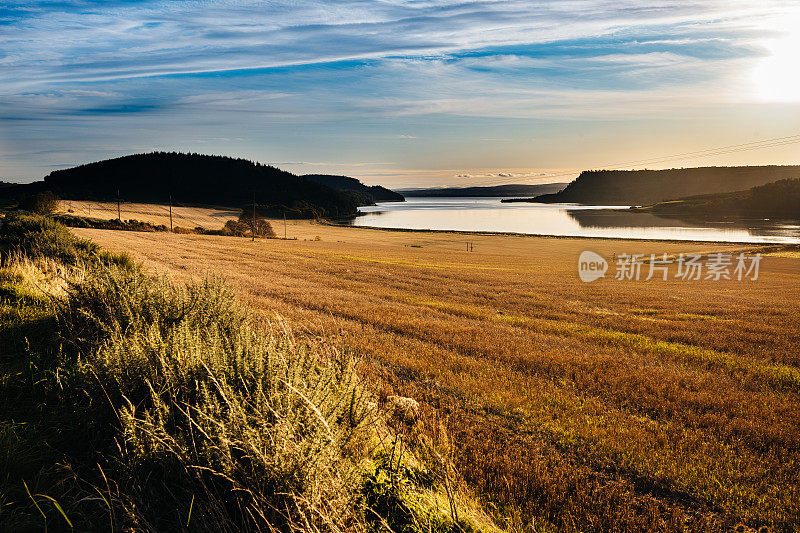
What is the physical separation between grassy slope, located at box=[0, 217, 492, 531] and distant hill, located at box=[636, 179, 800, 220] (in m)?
188

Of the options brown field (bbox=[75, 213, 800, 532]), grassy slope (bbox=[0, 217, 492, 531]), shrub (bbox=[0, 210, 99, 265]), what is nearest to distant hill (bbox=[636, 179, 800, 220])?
brown field (bbox=[75, 213, 800, 532])

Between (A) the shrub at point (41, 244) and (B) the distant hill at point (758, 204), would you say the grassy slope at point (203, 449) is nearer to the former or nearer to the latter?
(A) the shrub at point (41, 244)

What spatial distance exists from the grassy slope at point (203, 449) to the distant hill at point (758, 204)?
18817 cm

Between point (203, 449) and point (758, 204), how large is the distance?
673 feet

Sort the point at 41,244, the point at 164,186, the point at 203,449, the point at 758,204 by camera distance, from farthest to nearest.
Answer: the point at 164,186, the point at 758,204, the point at 41,244, the point at 203,449

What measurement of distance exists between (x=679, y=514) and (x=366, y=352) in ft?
19.0

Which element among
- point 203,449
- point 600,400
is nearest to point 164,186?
point 600,400

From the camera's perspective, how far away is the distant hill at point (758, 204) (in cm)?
14950

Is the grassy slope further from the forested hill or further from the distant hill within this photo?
the distant hill

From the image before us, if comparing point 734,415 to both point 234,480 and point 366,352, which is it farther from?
point 234,480

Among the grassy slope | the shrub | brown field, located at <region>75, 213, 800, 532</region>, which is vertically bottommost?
brown field, located at <region>75, 213, 800, 532</region>

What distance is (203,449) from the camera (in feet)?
9.83

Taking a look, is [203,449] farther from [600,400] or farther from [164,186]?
[164,186]

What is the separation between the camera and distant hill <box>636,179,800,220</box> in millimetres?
149500
